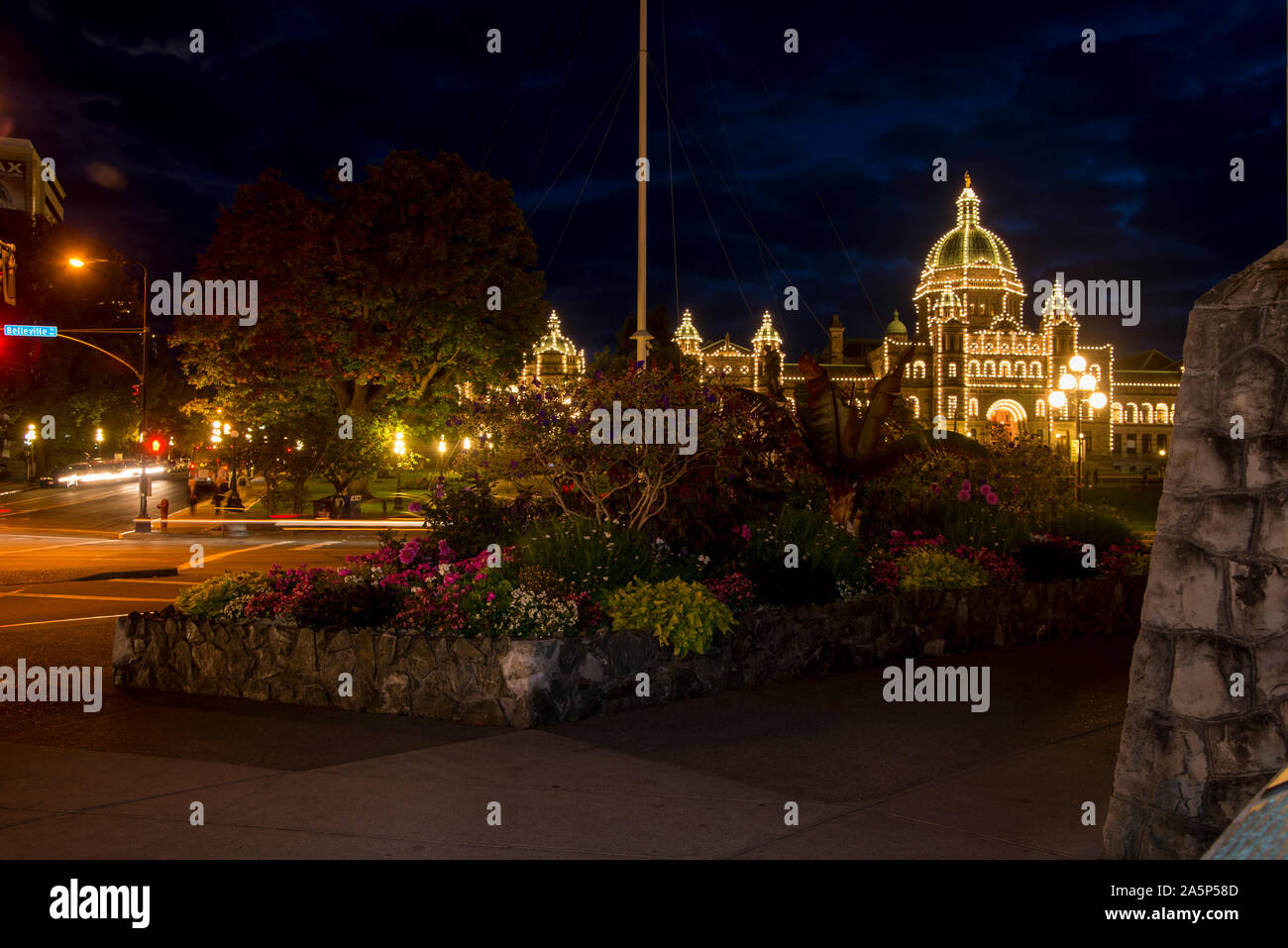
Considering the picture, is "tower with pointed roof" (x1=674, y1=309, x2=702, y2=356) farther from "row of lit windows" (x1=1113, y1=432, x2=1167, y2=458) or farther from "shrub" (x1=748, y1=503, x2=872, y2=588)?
"shrub" (x1=748, y1=503, x2=872, y2=588)

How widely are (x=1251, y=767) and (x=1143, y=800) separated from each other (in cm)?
44

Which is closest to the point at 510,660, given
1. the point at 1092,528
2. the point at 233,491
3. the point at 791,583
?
the point at 791,583

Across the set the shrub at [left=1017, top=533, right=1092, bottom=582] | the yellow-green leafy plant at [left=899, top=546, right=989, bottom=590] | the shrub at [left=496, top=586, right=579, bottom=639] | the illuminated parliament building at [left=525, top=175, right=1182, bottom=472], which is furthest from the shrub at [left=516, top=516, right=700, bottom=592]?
the illuminated parliament building at [left=525, top=175, right=1182, bottom=472]

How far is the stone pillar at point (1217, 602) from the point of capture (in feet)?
14.0

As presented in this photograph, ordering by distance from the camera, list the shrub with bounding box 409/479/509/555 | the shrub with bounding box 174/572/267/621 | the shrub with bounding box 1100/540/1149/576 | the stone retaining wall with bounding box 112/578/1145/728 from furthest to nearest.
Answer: the shrub with bounding box 1100/540/1149/576 → the shrub with bounding box 409/479/509/555 → the shrub with bounding box 174/572/267/621 → the stone retaining wall with bounding box 112/578/1145/728

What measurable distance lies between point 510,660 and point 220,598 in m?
3.87

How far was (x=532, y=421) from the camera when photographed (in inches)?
496

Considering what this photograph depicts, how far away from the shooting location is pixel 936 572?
12.9m

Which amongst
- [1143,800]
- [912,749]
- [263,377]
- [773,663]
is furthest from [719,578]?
[263,377]

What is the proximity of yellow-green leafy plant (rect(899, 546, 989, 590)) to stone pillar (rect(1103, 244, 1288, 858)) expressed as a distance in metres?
8.29

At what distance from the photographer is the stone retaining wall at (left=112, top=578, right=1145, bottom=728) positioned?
903 centimetres

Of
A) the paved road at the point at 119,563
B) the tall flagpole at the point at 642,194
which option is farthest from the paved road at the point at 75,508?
the tall flagpole at the point at 642,194

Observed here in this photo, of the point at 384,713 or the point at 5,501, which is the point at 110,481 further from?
the point at 384,713

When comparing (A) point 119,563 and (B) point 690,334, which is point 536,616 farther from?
(B) point 690,334
